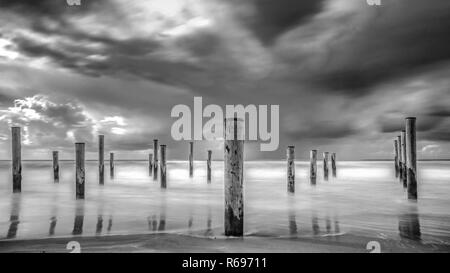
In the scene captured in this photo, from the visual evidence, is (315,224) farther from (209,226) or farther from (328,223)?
(209,226)

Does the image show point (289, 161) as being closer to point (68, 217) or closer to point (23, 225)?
point (68, 217)

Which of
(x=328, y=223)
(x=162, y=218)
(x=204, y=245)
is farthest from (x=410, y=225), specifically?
(x=162, y=218)

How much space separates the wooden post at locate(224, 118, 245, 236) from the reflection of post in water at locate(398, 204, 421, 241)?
9.17 ft

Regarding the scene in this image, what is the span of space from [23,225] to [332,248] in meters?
5.53

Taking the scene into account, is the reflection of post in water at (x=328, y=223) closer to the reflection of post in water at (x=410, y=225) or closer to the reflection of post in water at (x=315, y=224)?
the reflection of post in water at (x=315, y=224)

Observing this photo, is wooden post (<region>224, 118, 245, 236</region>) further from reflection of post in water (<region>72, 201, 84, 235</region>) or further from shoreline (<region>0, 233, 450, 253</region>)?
reflection of post in water (<region>72, 201, 84, 235</region>)

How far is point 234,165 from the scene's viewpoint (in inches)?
199

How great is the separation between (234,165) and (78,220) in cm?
391

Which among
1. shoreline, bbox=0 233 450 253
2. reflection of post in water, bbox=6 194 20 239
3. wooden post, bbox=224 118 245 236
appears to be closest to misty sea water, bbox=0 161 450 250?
reflection of post in water, bbox=6 194 20 239

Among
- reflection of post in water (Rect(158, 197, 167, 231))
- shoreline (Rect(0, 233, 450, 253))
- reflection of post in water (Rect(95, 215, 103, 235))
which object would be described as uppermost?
shoreline (Rect(0, 233, 450, 253))

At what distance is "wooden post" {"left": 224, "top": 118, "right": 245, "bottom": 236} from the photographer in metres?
5.06

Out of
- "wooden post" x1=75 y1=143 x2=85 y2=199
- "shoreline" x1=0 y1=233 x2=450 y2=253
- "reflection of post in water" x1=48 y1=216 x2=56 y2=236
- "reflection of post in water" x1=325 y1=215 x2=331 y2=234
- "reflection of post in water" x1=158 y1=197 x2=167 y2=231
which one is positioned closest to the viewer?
"shoreline" x1=0 y1=233 x2=450 y2=253

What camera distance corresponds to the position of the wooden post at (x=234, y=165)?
16.6 ft

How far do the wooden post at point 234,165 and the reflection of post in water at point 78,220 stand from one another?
2.65 metres
